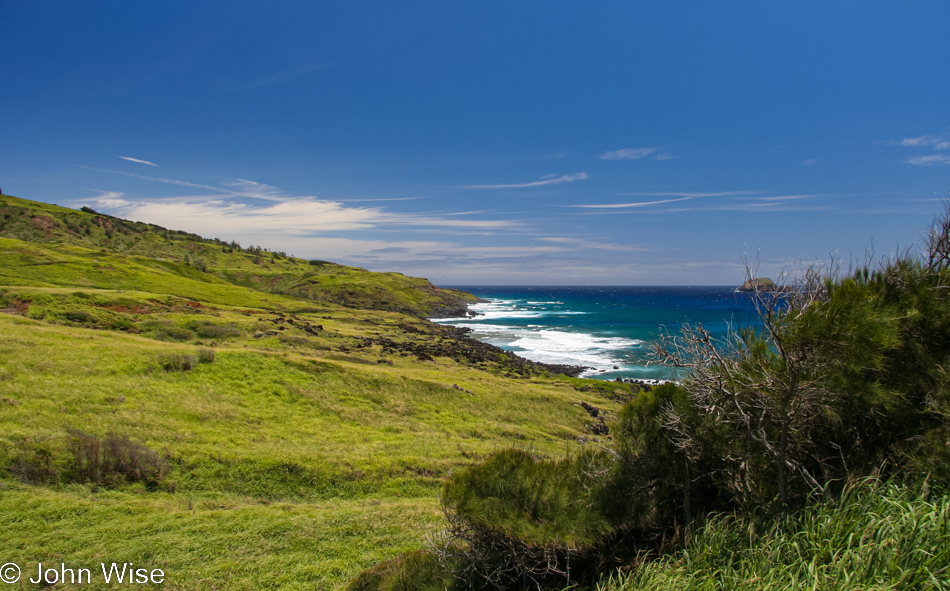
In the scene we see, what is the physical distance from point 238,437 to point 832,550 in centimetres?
1920

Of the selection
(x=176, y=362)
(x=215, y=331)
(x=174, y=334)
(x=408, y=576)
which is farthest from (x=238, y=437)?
(x=215, y=331)

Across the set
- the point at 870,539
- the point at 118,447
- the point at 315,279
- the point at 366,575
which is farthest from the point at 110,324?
the point at 315,279

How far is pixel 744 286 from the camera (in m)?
6.80

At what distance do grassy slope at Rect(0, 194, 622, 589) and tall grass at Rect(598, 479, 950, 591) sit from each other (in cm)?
752

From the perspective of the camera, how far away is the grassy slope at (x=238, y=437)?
385 inches

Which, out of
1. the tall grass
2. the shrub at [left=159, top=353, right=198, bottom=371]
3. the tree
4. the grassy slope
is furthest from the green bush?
the shrub at [left=159, top=353, right=198, bottom=371]

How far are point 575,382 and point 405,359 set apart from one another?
60.3 feet

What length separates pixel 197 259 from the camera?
134m

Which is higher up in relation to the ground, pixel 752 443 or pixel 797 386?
pixel 797 386

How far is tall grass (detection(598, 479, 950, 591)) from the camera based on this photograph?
13.7 feet

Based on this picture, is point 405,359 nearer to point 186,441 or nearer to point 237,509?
point 186,441
